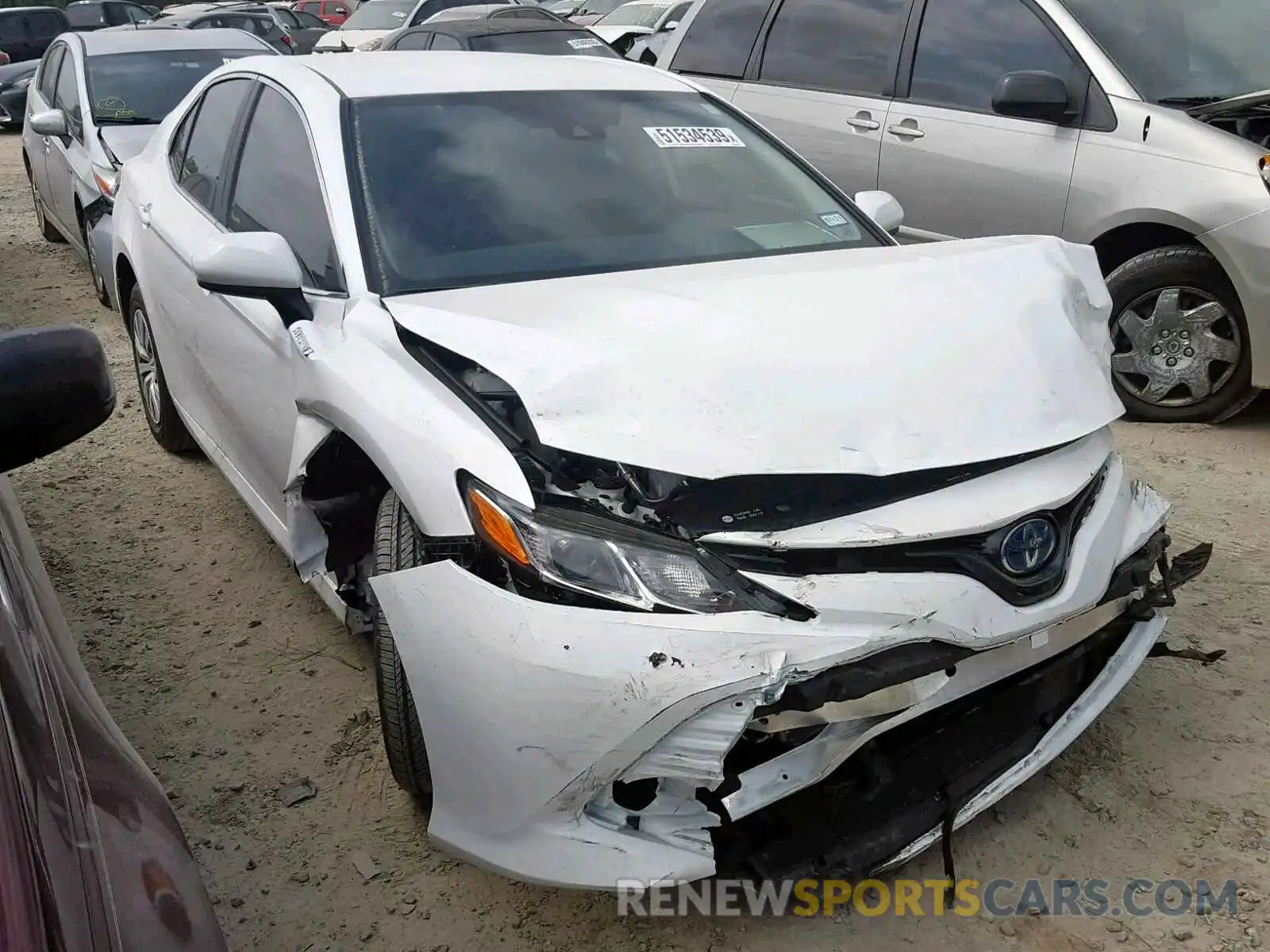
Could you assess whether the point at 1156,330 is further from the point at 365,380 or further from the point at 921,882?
the point at 365,380

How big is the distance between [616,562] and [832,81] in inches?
172

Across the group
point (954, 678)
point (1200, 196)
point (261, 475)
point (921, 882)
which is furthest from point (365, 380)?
point (1200, 196)

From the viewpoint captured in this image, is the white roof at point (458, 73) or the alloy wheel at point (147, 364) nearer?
the white roof at point (458, 73)

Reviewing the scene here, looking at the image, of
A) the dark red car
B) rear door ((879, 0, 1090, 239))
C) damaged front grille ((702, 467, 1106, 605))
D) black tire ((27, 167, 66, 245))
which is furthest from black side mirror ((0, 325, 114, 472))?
black tire ((27, 167, 66, 245))

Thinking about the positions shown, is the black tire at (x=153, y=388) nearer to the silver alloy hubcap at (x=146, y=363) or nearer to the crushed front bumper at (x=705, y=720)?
the silver alloy hubcap at (x=146, y=363)

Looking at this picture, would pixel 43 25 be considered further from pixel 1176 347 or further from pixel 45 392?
pixel 45 392

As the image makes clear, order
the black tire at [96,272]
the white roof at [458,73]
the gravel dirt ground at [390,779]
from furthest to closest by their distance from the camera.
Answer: the black tire at [96,272] < the white roof at [458,73] < the gravel dirt ground at [390,779]

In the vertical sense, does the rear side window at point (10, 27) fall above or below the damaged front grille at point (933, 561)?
below

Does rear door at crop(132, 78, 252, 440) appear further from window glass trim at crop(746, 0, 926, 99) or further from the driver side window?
window glass trim at crop(746, 0, 926, 99)

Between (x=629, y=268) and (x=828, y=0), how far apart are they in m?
3.63

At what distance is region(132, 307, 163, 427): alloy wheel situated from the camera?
175 inches

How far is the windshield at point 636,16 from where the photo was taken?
45.4 ft

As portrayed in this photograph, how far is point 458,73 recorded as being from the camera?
334 centimetres

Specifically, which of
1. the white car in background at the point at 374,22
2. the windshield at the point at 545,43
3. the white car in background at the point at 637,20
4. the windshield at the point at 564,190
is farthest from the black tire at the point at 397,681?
the white car in background at the point at 374,22
